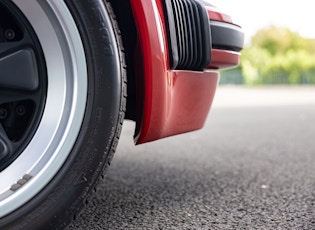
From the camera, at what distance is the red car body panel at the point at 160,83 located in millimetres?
1513

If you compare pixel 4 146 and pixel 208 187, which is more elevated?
pixel 4 146

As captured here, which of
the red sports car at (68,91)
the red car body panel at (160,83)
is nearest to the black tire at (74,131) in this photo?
the red sports car at (68,91)

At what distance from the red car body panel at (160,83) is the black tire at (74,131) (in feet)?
0.40

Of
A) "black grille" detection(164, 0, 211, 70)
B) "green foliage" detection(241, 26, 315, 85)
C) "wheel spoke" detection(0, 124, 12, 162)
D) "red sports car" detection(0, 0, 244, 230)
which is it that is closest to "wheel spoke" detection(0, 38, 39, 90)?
"red sports car" detection(0, 0, 244, 230)

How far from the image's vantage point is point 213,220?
1.72 m

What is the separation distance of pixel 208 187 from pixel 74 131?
1.10 meters

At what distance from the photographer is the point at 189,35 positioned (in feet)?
5.64

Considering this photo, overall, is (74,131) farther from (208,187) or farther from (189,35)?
(208,187)

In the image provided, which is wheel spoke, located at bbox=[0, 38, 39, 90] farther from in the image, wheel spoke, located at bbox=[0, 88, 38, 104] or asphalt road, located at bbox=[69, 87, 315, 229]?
asphalt road, located at bbox=[69, 87, 315, 229]

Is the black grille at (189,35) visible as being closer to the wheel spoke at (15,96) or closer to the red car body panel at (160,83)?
the red car body panel at (160,83)

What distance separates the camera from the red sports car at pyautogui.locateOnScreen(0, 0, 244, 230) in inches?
52.7

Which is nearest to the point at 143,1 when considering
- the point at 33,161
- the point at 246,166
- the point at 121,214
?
the point at 33,161

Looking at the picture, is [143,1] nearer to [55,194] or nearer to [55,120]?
[55,120]

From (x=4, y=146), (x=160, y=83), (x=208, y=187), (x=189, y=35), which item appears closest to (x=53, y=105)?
(x=4, y=146)
